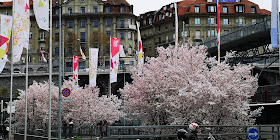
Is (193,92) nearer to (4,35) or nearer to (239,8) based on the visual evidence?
(4,35)

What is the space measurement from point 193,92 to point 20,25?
41.3 feet

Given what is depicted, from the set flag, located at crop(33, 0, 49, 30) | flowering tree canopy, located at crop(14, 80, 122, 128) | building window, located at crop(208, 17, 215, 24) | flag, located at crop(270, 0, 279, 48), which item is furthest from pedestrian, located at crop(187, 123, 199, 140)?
building window, located at crop(208, 17, 215, 24)

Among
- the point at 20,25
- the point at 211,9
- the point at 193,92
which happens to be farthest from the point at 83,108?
the point at 211,9

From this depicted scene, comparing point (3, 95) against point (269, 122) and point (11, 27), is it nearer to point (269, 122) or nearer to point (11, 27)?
point (11, 27)

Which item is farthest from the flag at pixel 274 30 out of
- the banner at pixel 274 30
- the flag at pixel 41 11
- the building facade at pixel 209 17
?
the building facade at pixel 209 17

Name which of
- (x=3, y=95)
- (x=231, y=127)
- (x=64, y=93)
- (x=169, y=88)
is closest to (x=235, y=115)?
(x=231, y=127)

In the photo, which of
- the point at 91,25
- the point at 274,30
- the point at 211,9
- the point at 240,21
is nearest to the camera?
the point at 274,30

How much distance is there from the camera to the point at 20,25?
3631 centimetres

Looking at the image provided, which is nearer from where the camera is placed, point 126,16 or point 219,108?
point 219,108

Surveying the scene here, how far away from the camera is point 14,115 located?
65438mm

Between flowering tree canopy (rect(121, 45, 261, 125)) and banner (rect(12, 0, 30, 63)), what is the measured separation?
864 cm

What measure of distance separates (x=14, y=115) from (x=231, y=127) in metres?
39.1

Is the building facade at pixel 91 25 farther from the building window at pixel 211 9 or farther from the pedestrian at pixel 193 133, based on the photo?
the pedestrian at pixel 193 133

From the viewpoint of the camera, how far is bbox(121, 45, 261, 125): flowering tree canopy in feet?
102
